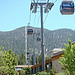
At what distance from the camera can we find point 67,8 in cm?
1047

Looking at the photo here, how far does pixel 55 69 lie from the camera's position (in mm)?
23766

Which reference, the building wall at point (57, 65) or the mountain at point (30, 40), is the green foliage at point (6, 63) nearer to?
the building wall at point (57, 65)

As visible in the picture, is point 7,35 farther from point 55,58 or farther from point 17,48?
point 55,58

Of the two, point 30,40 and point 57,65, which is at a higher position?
point 30,40

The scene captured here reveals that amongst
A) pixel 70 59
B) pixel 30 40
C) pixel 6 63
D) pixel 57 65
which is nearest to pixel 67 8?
pixel 70 59

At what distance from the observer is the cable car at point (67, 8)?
34.0 feet

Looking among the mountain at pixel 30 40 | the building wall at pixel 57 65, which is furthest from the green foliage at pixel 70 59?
the mountain at pixel 30 40

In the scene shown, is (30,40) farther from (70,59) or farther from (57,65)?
(70,59)

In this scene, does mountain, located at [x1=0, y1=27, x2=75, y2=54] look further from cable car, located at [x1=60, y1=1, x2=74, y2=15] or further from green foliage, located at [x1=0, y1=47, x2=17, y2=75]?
cable car, located at [x1=60, y1=1, x2=74, y2=15]

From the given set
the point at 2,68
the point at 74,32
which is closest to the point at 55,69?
the point at 2,68

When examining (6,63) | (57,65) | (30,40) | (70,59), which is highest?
(30,40)

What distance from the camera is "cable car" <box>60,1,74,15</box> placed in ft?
34.0

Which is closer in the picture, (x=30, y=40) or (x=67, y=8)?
(x=67, y=8)

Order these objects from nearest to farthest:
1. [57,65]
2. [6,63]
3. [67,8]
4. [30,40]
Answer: [67,8] < [57,65] < [6,63] < [30,40]
